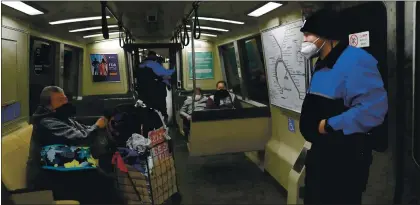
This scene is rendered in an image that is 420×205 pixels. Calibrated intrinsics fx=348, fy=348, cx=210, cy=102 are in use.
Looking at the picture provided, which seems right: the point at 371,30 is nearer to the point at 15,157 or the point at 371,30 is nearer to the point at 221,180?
the point at 221,180

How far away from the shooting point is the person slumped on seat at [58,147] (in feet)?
5.85

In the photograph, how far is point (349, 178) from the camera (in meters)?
1.79

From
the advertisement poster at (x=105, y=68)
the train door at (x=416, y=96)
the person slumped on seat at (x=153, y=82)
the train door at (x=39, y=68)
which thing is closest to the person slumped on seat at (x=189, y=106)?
the person slumped on seat at (x=153, y=82)

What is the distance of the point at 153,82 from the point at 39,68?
58 centimetres

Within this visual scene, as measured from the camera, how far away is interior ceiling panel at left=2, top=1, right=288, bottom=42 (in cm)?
175

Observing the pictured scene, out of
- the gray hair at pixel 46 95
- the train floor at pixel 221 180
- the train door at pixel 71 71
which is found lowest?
the train floor at pixel 221 180

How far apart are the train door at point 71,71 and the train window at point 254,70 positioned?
36.1 inches

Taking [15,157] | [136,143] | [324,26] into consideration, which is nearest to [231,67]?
[324,26]

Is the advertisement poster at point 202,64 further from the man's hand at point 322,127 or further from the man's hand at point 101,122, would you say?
the man's hand at point 322,127

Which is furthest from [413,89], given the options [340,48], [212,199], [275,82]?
[212,199]

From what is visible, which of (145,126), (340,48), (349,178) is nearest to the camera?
(340,48)

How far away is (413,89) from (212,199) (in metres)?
1.26

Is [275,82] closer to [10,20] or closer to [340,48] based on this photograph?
[340,48]

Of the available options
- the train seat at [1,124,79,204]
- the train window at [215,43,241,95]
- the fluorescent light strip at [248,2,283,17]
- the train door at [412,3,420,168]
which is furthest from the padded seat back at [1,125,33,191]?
the train door at [412,3,420,168]
